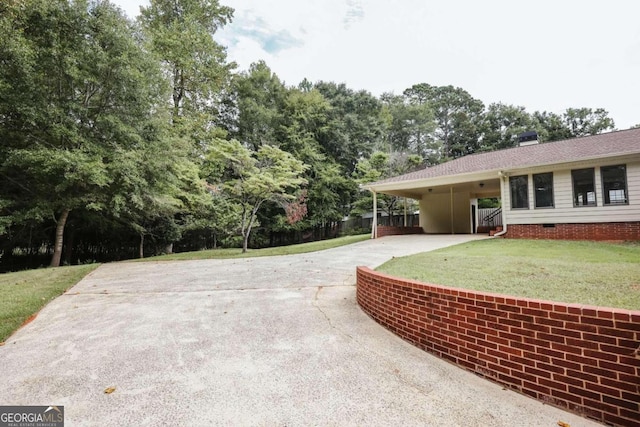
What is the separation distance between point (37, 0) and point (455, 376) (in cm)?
1308

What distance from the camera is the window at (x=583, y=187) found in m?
9.42

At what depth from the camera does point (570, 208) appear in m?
9.63

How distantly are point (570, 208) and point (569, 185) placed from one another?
2.55 feet

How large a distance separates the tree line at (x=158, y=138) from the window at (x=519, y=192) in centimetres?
863

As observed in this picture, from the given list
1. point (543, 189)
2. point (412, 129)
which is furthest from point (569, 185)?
point (412, 129)

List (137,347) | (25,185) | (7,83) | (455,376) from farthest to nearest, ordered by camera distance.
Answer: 1. (25,185)
2. (7,83)
3. (137,347)
4. (455,376)

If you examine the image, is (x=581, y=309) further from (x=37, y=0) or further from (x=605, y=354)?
(x=37, y=0)

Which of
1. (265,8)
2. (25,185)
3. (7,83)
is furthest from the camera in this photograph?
(265,8)

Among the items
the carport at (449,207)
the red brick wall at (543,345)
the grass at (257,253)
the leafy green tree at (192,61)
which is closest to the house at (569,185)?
the carport at (449,207)

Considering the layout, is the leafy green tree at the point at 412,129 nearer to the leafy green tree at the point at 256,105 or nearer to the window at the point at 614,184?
the leafy green tree at the point at 256,105

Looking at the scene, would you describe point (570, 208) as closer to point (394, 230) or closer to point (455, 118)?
point (394, 230)

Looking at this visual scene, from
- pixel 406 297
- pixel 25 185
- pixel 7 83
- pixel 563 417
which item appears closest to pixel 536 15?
pixel 406 297

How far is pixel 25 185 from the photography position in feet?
31.8

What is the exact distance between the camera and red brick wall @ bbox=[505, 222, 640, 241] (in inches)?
348
